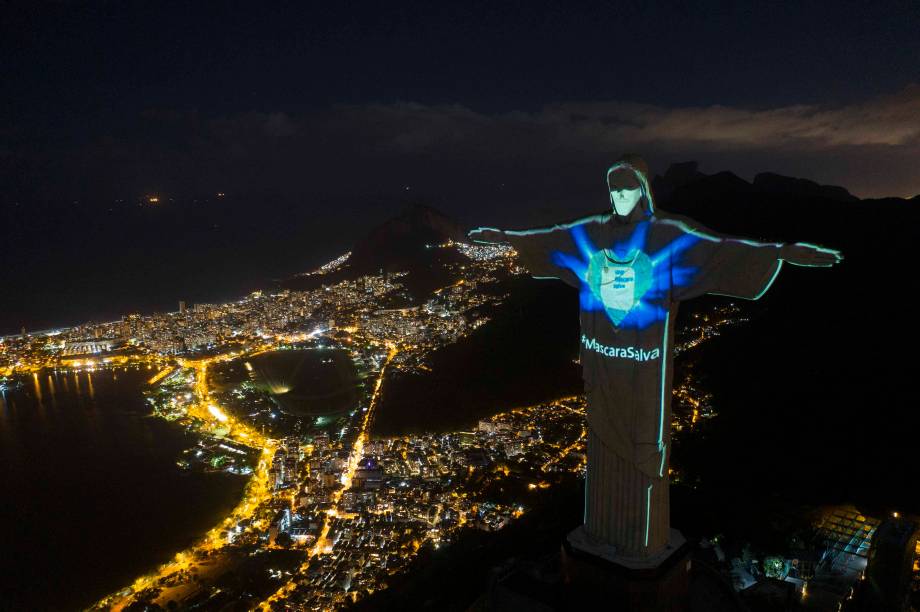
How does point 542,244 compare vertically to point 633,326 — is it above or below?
above

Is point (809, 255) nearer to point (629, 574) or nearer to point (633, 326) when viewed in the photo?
point (633, 326)

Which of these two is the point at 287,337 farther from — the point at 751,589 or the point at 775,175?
the point at 751,589

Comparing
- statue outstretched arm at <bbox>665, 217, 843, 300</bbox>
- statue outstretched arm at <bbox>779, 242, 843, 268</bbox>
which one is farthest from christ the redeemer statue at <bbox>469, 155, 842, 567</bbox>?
statue outstretched arm at <bbox>779, 242, 843, 268</bbox>

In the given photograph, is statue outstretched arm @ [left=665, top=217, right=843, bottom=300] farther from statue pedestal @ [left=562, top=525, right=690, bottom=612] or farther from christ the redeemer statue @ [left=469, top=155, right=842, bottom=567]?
statue pedestal @ [left=562, top=525, right=690, bottom=612]

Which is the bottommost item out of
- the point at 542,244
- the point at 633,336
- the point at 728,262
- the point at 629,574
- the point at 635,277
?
the point at 629,574

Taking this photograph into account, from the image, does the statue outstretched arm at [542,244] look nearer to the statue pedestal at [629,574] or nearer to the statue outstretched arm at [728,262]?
the statue outstretched arm at [728,262]

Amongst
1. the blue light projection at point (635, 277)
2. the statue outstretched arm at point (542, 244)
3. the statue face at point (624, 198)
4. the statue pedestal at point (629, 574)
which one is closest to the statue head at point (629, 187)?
the statue face at point (624, 198)

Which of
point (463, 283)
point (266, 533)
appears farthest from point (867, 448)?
point (463, 283)

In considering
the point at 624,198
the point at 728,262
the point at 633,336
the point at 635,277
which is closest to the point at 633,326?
the point at 633,336
